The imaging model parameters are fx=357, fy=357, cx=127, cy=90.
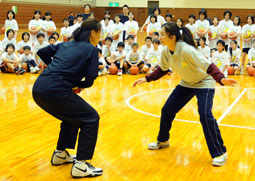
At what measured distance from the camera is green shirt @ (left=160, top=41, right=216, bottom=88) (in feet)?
13.1

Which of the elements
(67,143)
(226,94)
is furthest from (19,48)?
(67,143)

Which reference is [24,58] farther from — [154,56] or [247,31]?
[247,31]

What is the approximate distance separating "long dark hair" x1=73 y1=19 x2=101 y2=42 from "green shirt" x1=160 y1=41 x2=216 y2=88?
101cm

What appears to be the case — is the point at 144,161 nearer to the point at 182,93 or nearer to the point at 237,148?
the point at 182,93

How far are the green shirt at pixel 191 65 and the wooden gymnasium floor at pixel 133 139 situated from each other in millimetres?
926

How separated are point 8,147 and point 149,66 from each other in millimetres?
6891

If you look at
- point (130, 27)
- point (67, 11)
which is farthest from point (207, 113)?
point (67, 11)

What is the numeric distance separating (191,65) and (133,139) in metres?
1.51

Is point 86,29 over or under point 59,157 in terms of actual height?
over

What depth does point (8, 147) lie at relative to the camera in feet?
15.3

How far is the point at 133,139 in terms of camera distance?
16.5 ft

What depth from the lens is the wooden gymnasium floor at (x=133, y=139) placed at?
391 centimetres

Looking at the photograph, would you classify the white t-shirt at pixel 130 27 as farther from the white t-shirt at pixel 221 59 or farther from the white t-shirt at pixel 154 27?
Answer: the white t-shirt at pixel 221 59

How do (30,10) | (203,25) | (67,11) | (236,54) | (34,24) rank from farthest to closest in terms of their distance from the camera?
(67,11)
(30,10)
(34,24)
(203,25)
(236,54)
